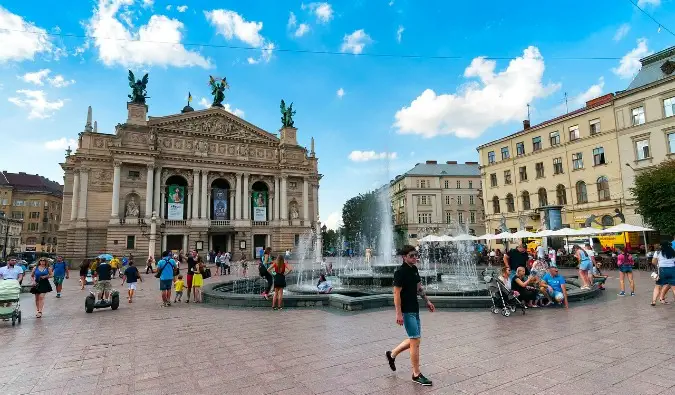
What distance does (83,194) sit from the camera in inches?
1719

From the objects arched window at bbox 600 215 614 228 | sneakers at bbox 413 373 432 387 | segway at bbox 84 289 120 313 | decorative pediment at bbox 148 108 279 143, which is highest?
decorative pediment at bbox 148 108 279 143

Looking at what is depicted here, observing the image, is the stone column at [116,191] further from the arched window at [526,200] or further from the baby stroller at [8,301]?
the arched window at [526,200]

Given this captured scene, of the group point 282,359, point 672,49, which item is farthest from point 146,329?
point 672,49

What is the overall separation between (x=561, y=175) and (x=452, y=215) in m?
30.6

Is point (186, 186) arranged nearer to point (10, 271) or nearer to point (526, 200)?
point (10, 271)

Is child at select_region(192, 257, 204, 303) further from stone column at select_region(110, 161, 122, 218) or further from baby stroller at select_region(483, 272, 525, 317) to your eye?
stone column at select_region(110, 161, 122, 218)

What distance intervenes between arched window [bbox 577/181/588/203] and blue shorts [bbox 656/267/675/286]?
31577 mm

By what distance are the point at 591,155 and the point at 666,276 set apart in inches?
1262

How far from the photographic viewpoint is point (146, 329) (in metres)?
8.67

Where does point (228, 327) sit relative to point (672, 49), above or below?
below

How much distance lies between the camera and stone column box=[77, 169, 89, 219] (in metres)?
43.1

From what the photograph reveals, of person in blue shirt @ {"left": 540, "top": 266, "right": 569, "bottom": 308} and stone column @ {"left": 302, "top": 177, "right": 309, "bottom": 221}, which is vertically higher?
stone column @ {"left": 302, "top": 177, "right": 309, "bottom": 221}

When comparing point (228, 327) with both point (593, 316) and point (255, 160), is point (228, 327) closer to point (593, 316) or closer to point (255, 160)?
point (593, 316)

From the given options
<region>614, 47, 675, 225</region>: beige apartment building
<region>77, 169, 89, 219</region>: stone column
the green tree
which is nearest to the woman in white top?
the green tree
